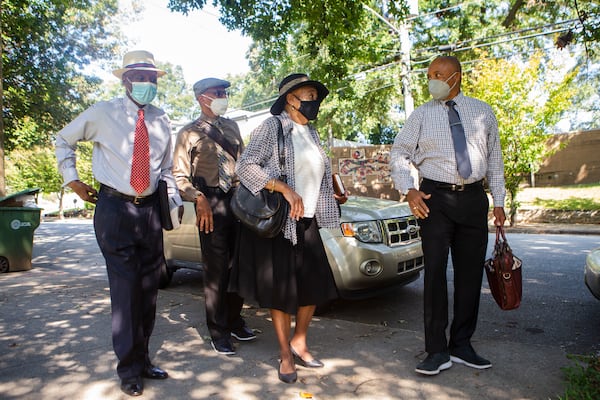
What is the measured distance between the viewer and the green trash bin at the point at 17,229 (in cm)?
813

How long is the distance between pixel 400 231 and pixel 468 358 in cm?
189

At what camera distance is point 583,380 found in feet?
9.15

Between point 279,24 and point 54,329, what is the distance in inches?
237

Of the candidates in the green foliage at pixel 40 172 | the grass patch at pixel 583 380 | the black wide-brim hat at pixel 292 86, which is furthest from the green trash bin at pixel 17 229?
the green foliage at pixel 40 172

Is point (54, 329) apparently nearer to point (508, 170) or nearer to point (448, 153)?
point (448, 153)

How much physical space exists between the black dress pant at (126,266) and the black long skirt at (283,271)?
2.06 feet

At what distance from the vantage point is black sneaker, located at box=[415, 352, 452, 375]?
10.3 feet

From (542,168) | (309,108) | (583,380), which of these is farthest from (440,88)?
(542,168)

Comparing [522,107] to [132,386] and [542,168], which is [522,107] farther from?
[132,386]

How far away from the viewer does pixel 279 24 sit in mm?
8438

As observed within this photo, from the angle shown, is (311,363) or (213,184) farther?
(213,184)

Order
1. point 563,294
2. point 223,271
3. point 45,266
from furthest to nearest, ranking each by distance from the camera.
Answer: point 45,266 → point 563,294 → point 223,271

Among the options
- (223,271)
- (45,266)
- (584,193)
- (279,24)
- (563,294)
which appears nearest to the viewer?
(223,271)

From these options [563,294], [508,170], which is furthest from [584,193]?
[563,294]
